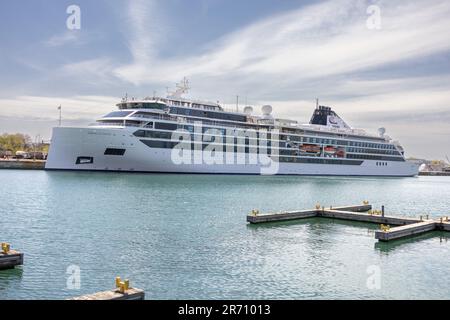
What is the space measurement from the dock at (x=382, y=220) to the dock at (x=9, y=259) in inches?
595

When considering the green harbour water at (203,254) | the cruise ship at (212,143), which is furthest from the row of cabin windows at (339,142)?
the green harbour water at (203,254)

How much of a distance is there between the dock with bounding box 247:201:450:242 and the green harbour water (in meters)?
0.62

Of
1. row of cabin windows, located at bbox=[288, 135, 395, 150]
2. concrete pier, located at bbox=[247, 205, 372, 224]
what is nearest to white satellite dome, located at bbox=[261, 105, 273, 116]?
row of cabin windows, located at bbox=[288, 135, 395, 150]

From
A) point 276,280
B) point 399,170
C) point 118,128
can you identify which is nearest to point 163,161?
point 118,128

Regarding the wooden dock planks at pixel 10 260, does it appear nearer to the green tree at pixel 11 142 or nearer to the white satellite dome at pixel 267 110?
the white satellite dome at pixel 267 110

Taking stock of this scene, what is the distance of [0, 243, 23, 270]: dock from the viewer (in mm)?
15031

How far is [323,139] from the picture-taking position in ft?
318

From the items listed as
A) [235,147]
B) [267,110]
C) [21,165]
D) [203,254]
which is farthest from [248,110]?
[203,254]

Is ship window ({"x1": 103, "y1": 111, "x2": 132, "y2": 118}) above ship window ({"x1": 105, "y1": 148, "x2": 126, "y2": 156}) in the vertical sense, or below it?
above

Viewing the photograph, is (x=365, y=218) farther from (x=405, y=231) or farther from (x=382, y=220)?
(x=405, y=231)

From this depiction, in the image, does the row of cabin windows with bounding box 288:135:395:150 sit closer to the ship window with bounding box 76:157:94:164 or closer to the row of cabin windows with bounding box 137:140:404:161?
the row of cabin windows with bounding box 137:140:404:161

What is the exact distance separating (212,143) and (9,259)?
62718 mm
